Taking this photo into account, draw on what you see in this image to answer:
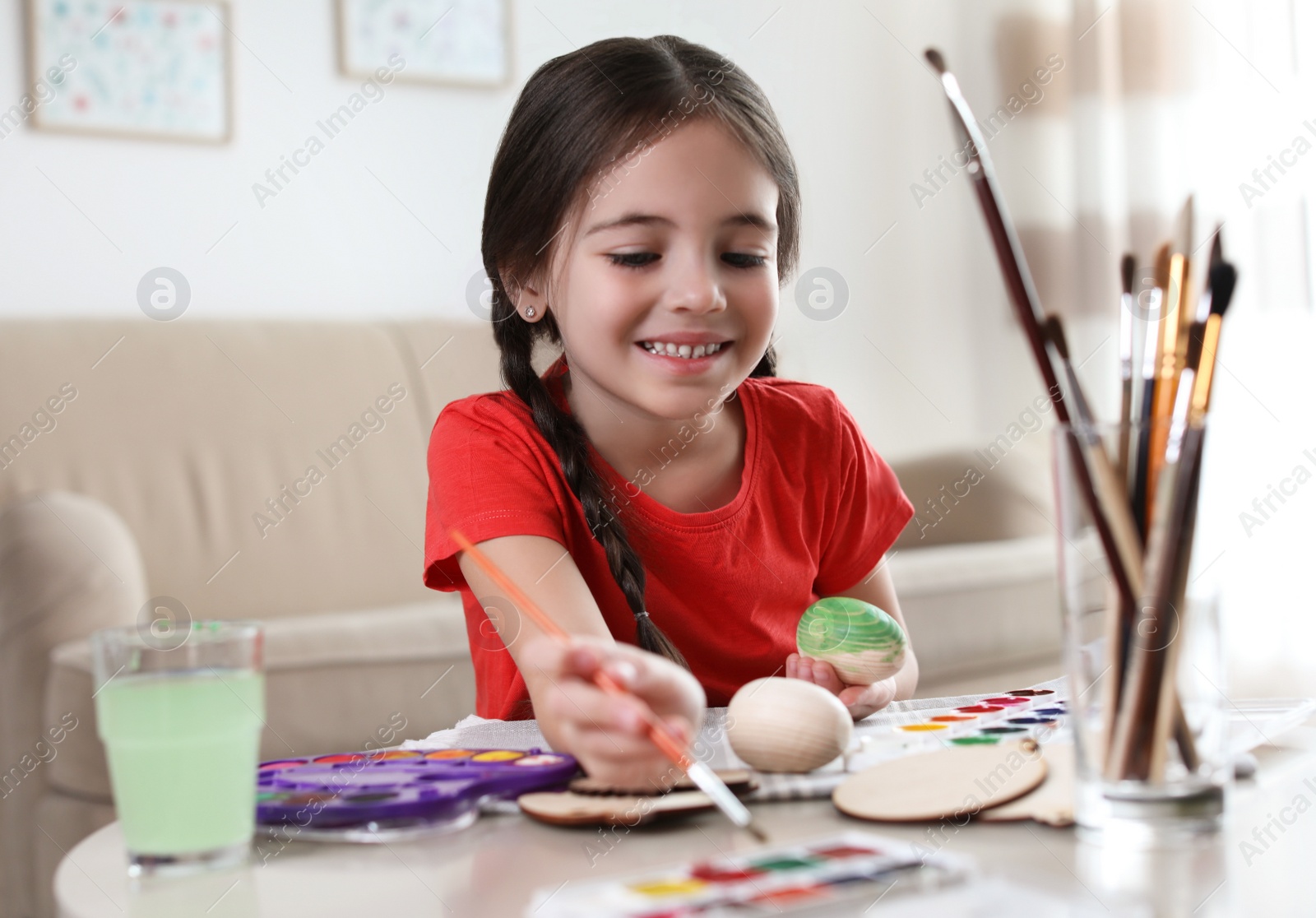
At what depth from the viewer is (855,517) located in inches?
49.8

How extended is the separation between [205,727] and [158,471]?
1.69 metres

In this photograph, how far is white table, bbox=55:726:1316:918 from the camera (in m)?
0.42

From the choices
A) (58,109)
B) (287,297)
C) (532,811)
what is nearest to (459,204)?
(287,297)

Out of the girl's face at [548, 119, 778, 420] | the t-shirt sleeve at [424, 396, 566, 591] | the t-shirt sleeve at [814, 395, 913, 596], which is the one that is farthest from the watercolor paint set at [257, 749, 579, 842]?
the t-shirt sleeve at [814, 395, 913, 596]

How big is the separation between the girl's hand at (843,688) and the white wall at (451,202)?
1791 mm

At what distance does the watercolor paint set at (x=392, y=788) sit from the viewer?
0.51m

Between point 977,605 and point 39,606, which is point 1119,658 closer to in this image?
point 39,606

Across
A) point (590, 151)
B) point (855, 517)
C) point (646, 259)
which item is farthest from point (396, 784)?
point (855, 517)

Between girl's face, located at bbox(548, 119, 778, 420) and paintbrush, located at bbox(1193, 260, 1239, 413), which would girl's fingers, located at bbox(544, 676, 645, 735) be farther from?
girl's face, located at bbox(548, 119, 778, 420)

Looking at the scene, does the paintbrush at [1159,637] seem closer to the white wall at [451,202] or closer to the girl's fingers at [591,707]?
the girl's fingers at [591,707]

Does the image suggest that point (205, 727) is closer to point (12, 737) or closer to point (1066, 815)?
point (1066, 815)

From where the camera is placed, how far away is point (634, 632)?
1.10 m

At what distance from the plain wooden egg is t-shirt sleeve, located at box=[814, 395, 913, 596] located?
25.9 inches

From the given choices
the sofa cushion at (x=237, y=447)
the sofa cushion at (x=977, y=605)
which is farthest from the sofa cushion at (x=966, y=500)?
the sofa cushion at (x=237, y=447)
